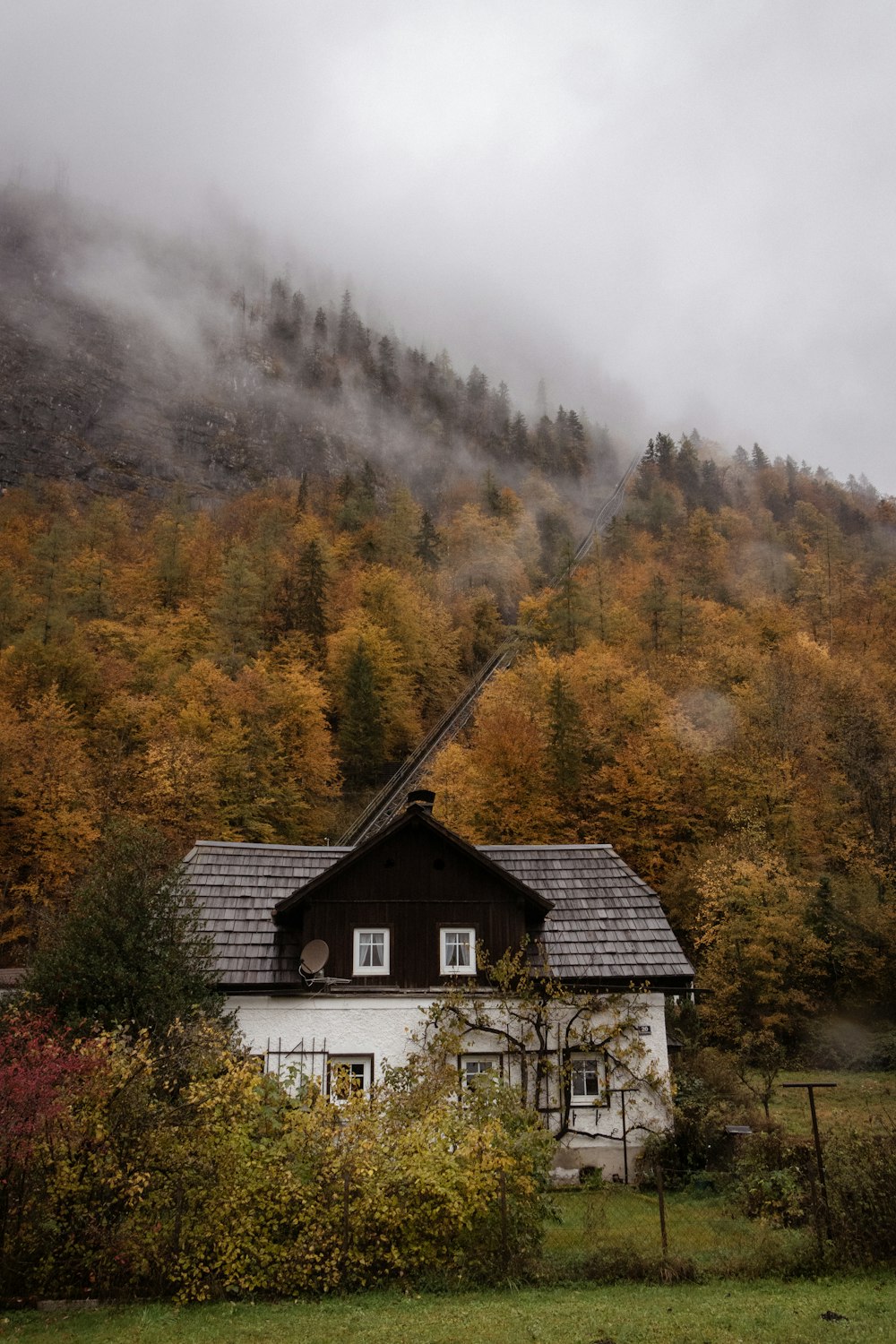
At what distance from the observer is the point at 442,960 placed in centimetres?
2086

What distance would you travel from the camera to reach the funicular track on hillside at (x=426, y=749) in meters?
48.9

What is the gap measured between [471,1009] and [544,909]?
123 inches

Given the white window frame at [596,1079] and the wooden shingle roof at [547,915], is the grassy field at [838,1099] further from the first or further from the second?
the wooden shingle roof at [547,915]

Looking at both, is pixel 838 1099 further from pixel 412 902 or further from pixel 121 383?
pixel 121 383

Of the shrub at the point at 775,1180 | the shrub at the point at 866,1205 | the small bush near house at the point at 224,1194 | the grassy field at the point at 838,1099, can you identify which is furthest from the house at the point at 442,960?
the shrub at the point at 866,1205

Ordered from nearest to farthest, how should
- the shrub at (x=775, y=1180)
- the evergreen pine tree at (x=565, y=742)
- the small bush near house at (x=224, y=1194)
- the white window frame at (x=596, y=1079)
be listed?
the small bush near house at (x=224, y=1194), the shrub at (x=775, y=1180), the white window frame at (x=596, y=1079), the evergreen pine tree at (x=565, y=742)

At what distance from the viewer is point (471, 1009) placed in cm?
1962

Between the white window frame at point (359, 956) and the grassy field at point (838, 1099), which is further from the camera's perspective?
the grassy field at point (838, 1099)

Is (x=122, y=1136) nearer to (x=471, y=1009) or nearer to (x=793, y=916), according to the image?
(x=471, y=1009)

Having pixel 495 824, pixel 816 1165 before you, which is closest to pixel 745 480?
pixel 495 824

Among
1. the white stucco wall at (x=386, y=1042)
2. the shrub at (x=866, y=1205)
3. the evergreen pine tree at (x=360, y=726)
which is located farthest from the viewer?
the evergreen pine tree at (x=360, y=726)

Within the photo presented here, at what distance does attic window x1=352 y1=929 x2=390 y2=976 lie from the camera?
20.6 meters

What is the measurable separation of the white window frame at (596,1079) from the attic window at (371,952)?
476 cm

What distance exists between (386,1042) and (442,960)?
226 cm
